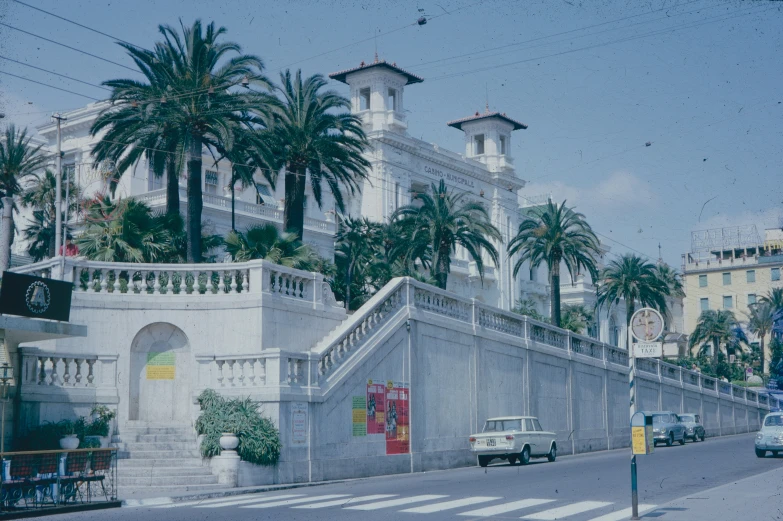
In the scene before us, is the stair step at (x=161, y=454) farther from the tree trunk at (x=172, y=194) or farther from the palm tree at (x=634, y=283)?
the palm tree at (x=634, y=283)

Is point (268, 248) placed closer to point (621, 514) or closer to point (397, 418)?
point (397, 418)

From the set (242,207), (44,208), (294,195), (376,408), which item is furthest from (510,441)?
(44,208)

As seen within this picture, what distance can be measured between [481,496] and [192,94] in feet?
59.5

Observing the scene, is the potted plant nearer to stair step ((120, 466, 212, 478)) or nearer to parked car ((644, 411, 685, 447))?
stair step ((120, 466, 212, 478))

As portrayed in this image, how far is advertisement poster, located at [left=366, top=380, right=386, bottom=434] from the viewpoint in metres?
28.6

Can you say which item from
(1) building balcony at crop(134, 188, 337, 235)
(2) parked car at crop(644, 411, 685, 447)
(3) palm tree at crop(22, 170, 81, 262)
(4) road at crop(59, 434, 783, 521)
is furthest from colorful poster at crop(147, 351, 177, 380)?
(3) palm tree at crop(22, 170, 81, 262)

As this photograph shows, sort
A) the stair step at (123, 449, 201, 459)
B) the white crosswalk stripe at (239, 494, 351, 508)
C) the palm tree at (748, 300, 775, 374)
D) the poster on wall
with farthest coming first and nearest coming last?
the palm tree at (748, 300, 775, 374)
the poster on wall
the stair step at (123, 449, 201, 459)
the white crosswalk stripe at (239, 494, 351, 508)

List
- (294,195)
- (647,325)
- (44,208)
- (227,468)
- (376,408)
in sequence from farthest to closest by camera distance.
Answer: (44,208)
(294,195)
(376,408)
(227,468)
(647,325)

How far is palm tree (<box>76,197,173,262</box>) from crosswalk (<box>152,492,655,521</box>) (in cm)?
1261

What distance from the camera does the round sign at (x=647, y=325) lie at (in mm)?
16891

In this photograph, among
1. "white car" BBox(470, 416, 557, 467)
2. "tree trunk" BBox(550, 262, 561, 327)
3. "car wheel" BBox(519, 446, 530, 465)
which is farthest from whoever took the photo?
"tree trunk" BBox(550, 262, 561, 327)

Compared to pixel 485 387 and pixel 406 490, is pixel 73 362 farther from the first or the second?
pixel 485 387

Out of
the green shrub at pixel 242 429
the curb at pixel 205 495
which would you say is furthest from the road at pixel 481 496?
the green shrub at pixel 242 429

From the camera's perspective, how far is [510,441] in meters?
31.2
